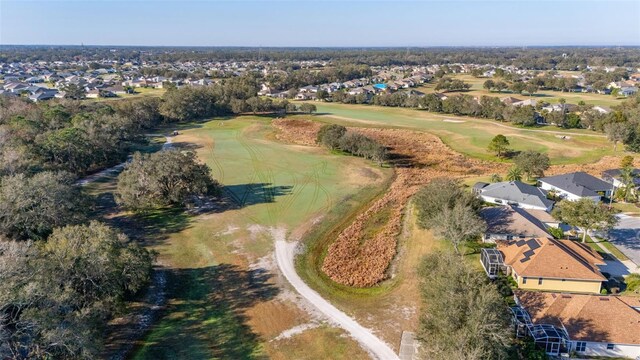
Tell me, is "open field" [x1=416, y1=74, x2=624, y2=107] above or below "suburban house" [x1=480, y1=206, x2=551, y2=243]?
above

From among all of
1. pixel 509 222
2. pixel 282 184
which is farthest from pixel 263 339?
pixel 282 184

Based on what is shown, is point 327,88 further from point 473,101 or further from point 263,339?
point 263,339

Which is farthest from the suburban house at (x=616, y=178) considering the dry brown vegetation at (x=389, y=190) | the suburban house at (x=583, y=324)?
the suburban house at (x=583, y=324)

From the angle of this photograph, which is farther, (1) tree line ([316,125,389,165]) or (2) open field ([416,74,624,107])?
(2) open field ([416,74,624,107])

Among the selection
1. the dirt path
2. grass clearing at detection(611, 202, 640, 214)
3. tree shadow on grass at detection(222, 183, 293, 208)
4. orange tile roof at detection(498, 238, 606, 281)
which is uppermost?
orange tile roof at detection(498, 238, 606, 281)

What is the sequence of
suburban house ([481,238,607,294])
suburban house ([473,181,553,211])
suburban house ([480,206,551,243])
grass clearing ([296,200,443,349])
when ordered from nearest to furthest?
grass clearing ([296,200,443,349]), suburban house ([481,238,607,294]), suburban house ([480,206,551,243]), suburban house ([473,181,553,211])

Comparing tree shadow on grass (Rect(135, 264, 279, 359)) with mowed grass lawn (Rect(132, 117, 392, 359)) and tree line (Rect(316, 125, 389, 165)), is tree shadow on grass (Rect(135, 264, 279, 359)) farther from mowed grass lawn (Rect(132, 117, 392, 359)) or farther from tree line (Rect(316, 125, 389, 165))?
tree line (Rect(316, 125, 389, 165))

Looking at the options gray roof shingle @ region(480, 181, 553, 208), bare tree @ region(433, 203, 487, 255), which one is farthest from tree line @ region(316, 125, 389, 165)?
bare tree @ region(433, 203, 487, 255)

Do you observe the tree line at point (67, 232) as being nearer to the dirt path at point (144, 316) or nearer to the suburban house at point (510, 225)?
the dirt path at point (144, 316)
